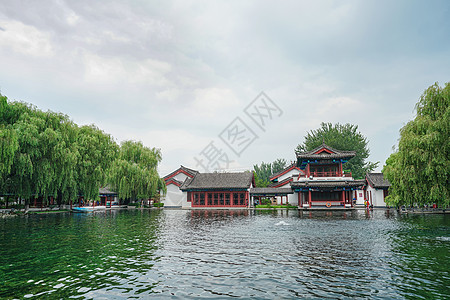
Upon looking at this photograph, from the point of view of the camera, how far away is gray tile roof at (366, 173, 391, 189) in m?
36.4

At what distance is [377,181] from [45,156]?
38.2 m

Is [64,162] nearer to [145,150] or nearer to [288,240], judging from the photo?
[145,150]

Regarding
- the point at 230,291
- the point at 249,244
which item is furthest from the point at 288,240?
the point at 230,291

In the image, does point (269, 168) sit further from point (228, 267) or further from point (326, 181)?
point (228, 267)

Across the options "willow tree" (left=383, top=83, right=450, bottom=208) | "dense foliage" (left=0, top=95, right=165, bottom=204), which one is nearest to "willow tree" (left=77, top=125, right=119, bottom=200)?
"dense foliage" (left=0, top=95, right=165, bottom=204)

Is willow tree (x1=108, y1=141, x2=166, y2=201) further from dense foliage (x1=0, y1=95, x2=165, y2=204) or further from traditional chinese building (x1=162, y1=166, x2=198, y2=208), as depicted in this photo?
dense foliage (x1=0, y1=95, x2=165, y2=204)

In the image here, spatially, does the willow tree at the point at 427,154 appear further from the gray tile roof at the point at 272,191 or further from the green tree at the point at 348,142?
the green tree at the point at 348,142

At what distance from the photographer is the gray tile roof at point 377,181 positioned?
3638 cm

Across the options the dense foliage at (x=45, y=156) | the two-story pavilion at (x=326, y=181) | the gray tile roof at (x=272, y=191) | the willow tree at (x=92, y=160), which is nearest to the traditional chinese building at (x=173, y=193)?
the gray tile roof at (x=272, y=191)

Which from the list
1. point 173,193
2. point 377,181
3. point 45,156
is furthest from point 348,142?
point 45,156

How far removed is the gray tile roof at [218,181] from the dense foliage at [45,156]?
45.7 ft

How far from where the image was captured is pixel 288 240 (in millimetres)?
13008

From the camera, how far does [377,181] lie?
3778cm

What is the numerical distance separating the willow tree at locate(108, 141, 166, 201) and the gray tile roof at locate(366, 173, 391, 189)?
28.8 m
